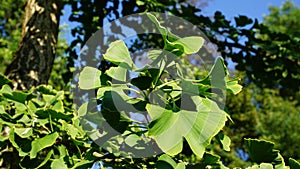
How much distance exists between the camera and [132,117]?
0.83m

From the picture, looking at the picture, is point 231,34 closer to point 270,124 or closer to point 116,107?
point 116,107

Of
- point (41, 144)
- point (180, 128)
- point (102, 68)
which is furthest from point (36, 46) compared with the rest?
point (180, 128)

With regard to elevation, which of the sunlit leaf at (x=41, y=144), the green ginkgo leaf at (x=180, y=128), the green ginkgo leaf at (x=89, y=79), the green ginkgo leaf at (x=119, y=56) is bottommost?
the sunlit leaf at (x=41, y=144)

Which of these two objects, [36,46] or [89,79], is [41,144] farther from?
[36,46]

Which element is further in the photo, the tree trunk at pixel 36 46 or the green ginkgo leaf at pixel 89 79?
the tree trunk at pixel 36 46

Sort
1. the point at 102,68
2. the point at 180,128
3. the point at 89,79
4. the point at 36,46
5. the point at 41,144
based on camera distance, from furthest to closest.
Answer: the point at 102,68 → the point at 36,46 → the point at 41,144 → the point at 89,79 → the point at 180,128

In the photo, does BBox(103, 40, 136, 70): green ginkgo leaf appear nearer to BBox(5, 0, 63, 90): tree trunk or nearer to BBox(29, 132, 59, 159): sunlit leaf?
BBox(29, 132, 59, 159): sunlit leaf

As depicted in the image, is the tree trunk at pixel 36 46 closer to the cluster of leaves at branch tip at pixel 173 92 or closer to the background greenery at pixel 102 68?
the background greenery at pixel 102 68

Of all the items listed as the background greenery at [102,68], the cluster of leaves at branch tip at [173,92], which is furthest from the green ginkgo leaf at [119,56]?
the background greenery at [102,68]

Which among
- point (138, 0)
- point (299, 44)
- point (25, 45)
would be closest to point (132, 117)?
point (25, 45)

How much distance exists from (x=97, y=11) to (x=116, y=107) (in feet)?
5.40

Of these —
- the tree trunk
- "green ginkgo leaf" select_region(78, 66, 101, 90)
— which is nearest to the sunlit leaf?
"green ginkgo leaf" select_region(78, 66, 101, 90)

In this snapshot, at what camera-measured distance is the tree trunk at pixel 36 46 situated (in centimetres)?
171

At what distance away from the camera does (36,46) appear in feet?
5.92
